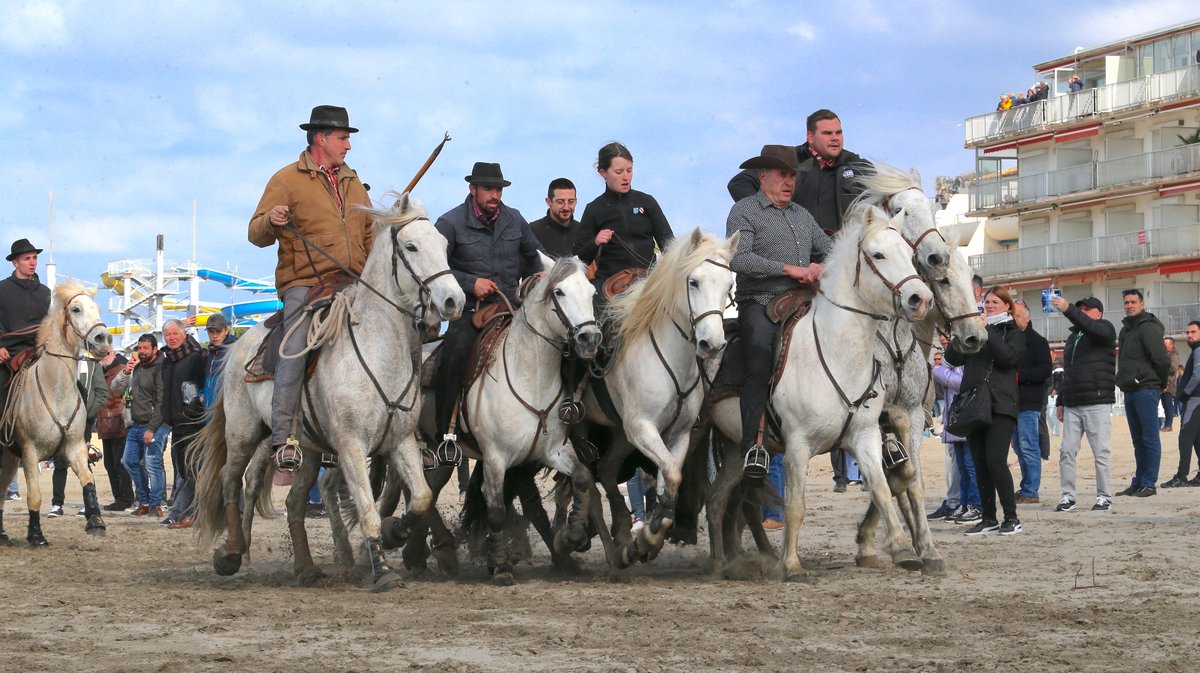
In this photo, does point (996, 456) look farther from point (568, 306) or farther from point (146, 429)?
point (146, 429)

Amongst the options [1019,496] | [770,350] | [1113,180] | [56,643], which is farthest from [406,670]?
[1113,180]

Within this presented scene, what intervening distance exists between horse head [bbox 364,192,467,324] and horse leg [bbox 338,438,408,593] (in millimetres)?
1063

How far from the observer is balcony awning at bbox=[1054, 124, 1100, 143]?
193 feet

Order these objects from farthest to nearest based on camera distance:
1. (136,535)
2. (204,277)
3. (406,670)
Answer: (204,277) → (136,535) → (406,670)

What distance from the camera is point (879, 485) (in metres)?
10.4

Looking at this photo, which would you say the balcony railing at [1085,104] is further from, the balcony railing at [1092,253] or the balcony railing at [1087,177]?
the balcony railing at [1092,253]

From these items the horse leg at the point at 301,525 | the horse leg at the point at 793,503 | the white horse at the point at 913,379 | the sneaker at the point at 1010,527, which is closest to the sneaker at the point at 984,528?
the sneaker at the point at 1010,527

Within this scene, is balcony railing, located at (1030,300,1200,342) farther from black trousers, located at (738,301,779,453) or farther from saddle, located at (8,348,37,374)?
black trousers, located at (738,301,779,453)

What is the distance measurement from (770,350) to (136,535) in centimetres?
853

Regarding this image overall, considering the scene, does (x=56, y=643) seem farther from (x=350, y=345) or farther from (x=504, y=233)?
(x=504, y=233)

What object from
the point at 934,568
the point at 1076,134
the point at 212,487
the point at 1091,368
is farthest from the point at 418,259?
the point at 1076,134

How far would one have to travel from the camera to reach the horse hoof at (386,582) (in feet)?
33.8

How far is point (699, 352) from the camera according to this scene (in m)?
10.1

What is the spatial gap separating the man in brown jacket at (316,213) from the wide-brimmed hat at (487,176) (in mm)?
870
